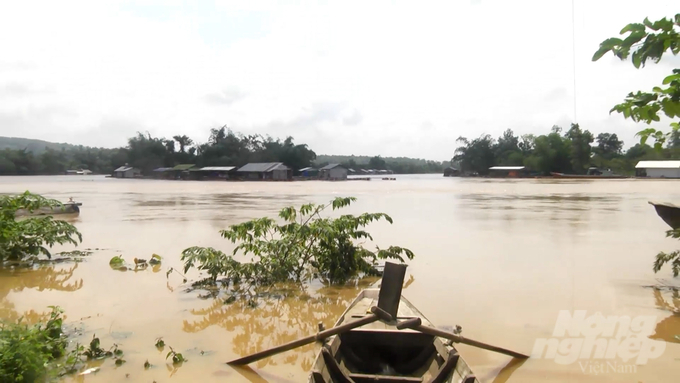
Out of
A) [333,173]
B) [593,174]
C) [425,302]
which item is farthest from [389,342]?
[593,174]

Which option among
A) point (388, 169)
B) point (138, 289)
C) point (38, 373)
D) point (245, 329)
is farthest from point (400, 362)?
point (388, 169)

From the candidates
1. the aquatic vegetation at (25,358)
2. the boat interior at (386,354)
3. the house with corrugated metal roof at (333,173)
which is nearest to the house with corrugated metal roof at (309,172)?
the house with corrugated metal roof at (333,173)

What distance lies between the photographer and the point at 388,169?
115 m

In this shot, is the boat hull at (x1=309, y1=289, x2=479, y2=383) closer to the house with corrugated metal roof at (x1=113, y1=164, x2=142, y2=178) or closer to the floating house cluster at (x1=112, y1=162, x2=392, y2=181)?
the floating house cluster at (x1=112, y1=162, x2=392, y2=181)

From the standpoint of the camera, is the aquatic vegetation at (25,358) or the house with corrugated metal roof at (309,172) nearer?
the aquatic vegetation at (25,358)

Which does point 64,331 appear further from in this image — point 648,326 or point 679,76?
point 648,326

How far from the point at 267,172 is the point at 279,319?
198 feet

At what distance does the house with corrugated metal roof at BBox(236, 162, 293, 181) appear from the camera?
66.2 meters

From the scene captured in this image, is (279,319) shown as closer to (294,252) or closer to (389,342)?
(294,252)

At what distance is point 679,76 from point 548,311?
475 cm

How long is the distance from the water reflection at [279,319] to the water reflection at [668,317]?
367 cm

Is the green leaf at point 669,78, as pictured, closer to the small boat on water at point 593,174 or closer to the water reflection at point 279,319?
the water reflection at point 279,319

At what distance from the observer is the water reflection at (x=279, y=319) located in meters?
5.62

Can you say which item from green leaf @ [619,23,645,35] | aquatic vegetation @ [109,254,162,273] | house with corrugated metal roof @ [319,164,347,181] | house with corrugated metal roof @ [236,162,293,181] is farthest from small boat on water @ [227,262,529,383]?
house with corrugated metal roof @ [319,164,347,181]
